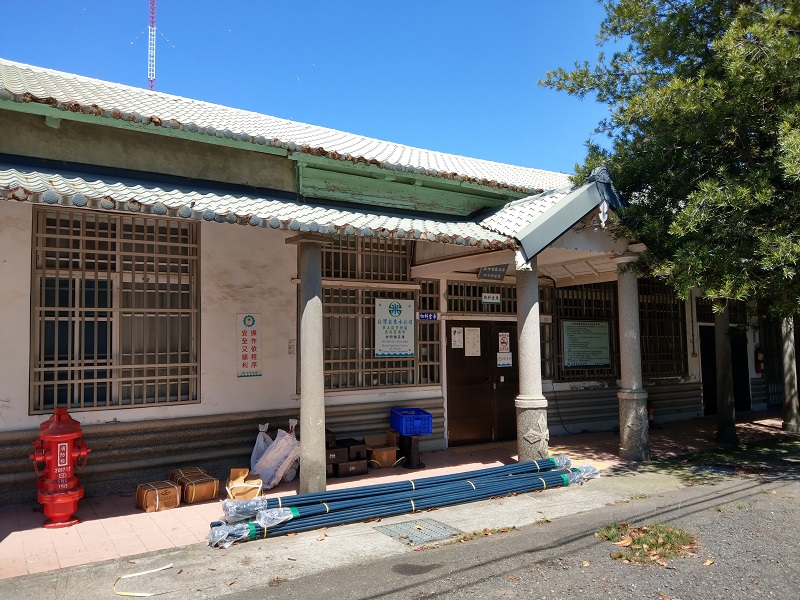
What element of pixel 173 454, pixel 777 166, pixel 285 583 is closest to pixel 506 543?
pixel 285 583

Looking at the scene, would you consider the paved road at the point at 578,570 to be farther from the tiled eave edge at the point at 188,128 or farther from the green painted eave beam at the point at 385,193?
the tiled eave edge at the point at 188,128

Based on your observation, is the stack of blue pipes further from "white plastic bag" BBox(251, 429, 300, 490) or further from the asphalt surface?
"white plastic bag" BBox(251, 429, 300, 490)

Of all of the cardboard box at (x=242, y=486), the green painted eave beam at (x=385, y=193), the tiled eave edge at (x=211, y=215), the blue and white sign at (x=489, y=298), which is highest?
the green painted eave beam at (x=385, y=193)

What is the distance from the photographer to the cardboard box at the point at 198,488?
712cm

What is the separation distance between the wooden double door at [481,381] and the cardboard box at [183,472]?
441 cm

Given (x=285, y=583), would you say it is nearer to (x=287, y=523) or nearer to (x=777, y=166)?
(x=287, y=523)

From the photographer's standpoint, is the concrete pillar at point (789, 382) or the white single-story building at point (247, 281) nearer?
the white single-story building at point (247, 281)

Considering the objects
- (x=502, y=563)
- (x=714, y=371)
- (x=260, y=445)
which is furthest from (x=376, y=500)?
(x=714, y=371)

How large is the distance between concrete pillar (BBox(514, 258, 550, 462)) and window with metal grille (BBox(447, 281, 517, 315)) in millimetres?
2157

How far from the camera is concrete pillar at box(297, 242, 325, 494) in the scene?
6949 mm

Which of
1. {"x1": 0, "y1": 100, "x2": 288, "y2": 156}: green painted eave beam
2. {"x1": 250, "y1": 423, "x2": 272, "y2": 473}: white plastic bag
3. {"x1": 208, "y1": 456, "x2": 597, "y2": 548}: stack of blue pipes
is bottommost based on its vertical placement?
{"x1": 208, "y1": 456, "x2": 597, "y2": 548}: stack of blue pipes

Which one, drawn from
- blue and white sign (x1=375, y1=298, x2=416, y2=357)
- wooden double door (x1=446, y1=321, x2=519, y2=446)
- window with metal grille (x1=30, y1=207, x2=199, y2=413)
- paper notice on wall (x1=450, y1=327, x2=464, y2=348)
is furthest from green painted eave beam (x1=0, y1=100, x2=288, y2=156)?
wooden double door (x1=446, y1=321, x2=519, y2=446)

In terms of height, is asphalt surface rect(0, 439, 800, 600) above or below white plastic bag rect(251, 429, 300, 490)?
below

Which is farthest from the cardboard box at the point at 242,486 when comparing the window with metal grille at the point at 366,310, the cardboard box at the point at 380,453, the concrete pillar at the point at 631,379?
the concrete pillar at the point at 631,379
